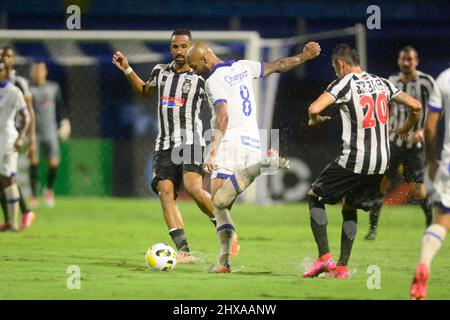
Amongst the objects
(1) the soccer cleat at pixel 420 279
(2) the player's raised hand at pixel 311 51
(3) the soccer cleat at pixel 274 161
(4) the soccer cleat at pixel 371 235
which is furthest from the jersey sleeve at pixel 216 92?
(4) the soccer cleat at pixel 371 235

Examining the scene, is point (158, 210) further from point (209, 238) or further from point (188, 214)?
point (209, 238)

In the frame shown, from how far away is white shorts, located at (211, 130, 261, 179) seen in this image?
8.47m

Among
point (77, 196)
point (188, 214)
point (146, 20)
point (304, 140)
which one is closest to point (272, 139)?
point (188, 214)

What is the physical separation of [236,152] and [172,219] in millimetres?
1502

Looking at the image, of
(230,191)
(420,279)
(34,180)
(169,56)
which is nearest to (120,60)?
(230,191)

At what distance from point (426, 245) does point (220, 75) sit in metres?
2.55

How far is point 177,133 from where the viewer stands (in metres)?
9.94

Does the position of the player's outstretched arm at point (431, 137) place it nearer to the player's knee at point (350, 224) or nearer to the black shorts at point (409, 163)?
the player's knee at point (350, 224)

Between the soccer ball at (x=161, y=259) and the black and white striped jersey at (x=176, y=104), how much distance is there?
1489mm

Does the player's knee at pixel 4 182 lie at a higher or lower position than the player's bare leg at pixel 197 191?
higher

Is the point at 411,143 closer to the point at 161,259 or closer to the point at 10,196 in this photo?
the point at 161,259

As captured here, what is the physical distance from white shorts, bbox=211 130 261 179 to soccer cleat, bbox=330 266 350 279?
3.64ft

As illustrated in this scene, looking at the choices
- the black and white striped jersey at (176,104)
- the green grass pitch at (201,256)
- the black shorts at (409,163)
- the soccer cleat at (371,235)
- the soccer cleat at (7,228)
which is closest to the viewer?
the green grass pitch at (201,256)

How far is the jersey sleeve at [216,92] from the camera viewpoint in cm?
834
